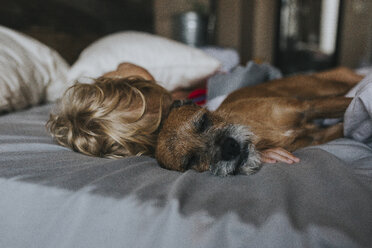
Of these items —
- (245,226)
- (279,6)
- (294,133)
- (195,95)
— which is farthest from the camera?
(279,6)

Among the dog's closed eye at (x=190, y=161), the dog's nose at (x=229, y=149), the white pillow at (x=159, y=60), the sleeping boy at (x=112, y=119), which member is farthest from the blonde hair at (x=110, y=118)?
the white pillow at (x=159, y=60)

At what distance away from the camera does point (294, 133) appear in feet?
4.70

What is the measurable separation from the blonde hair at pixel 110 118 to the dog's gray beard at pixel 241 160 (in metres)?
0.36

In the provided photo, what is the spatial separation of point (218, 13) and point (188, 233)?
21.0 feet

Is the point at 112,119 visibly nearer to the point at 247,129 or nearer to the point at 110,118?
the point at 110,118

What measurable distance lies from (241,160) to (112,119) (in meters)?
0.60

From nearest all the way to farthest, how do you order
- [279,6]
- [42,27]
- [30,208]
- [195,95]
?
[30,208] → [195,95] → [42,27] → [279,6]

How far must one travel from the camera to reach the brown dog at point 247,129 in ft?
3.56

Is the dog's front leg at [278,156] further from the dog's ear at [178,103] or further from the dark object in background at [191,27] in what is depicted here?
the dark object in background at [191,27]

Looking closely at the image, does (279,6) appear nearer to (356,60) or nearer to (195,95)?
(356,60)

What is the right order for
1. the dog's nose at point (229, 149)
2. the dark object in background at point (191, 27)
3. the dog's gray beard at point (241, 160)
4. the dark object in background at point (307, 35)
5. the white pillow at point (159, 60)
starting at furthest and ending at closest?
the dark object in background at point (307, 35) → the dark object in background at point (191, 27) → the white pillow at point (159, 60) → the dog's nose at point (229, 149) → the dog's gray beard at point (241, 160)

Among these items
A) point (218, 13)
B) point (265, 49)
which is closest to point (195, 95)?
point (218, 13)

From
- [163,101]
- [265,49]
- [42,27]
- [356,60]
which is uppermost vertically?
[42,27]

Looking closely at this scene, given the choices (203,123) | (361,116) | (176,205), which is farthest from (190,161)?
(361,116)
